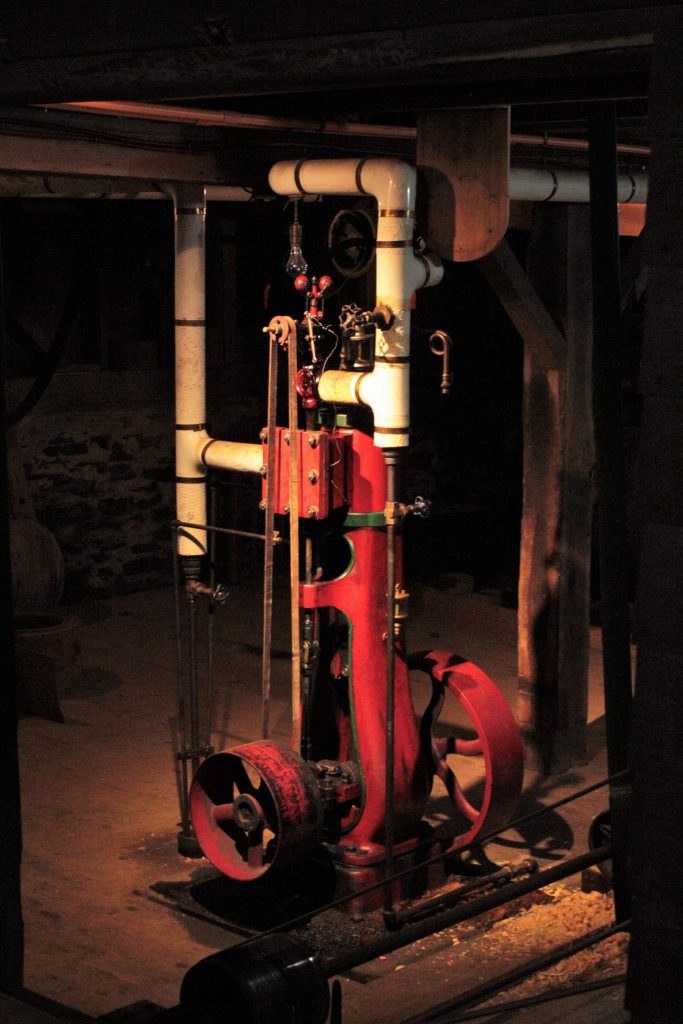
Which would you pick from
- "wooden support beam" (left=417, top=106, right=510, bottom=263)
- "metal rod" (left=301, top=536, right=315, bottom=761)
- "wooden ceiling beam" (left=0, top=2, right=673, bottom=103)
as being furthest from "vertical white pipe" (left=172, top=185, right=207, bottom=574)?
"wooden ceiling beam" (left=0, top=2, right=673, bottom=103)

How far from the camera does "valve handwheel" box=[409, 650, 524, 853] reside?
190 inches

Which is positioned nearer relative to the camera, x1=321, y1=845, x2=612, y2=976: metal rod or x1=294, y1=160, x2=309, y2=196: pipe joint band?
x1=321, y1=845, x2=612, y2=976: metal rod

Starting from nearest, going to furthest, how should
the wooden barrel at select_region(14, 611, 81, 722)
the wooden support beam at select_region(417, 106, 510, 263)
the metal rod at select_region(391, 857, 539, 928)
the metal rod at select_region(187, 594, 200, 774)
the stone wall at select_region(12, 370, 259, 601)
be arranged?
1. the wooden support beam at select_region(417, 106, 510, 263)
2. the metal rod at select_region(391, 857, 539, 928)
3. the metal rod at select_region(187, 594, 200, 774)
4. the wooden barrel at select_region(14, 611, 81, 722)
5. the stone wall at select_region(12, 370, 259, 601)

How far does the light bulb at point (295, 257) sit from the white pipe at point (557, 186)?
956 mm

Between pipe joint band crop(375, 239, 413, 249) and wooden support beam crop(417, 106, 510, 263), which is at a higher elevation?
wooden support beam crop(417, 106, 510, 263)

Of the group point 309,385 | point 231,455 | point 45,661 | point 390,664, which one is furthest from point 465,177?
point 45,661

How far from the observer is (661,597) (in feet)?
5.09

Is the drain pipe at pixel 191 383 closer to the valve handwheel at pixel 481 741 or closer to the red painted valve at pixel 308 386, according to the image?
the red painted valve at pixel 308 386

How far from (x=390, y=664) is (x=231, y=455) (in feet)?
3.09

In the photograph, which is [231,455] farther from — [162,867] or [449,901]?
[449,901]

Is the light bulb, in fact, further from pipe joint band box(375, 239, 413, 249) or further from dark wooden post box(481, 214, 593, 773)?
dark wooden post box(481, 214, 593, 773)

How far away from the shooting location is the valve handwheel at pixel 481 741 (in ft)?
15.8

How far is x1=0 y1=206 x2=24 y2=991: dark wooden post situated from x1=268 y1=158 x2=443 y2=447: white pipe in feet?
7.51

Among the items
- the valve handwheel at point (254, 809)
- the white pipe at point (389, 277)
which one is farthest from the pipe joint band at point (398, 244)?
the valve handwheel at point (254, 809)
